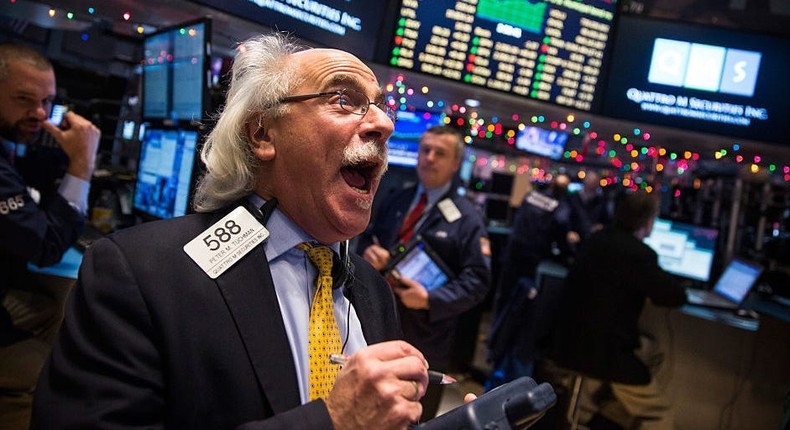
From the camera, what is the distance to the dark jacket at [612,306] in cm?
324

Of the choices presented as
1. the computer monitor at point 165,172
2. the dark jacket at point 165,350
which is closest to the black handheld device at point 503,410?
the dark jacket at point 165,350

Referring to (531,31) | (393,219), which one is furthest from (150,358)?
(531,31)

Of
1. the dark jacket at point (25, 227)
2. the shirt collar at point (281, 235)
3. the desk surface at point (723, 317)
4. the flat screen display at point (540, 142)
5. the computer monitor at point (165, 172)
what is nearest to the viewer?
the shirt collar at point (281, 235)

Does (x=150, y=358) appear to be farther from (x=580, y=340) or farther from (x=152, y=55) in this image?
(x=580, y=340)

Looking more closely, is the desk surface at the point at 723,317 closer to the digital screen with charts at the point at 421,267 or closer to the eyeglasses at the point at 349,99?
the digital screen with charts at the point at 421,267

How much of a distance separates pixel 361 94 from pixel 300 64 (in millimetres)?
151

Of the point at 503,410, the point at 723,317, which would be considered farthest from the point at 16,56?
the point at 723,317

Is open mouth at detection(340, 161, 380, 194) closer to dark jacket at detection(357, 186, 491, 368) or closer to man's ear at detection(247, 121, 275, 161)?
man's ear at detection(247, 121, 275, 161)

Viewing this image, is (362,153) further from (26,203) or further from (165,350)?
(26,203)

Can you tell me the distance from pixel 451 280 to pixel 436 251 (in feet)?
0.56

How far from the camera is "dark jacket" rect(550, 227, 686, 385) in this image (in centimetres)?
324

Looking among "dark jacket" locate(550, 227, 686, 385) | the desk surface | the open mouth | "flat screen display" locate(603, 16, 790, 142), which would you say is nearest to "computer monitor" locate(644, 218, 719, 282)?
the desk surface

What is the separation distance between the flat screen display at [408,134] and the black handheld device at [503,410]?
142 inches

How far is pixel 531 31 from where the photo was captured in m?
3.47
